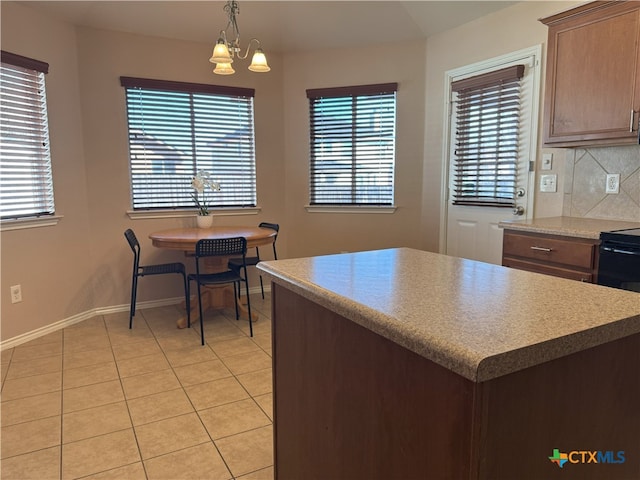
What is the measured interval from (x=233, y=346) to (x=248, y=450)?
1278 mm

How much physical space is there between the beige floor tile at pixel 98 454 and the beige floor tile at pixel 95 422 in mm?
50

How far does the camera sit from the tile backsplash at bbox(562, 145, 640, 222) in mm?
2768

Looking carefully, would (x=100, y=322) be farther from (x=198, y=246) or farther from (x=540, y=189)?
→ (x=540, y=189)

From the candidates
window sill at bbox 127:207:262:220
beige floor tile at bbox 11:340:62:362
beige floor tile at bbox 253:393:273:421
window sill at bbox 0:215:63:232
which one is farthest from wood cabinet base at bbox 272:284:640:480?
window sill at bbox 127:207:262:220

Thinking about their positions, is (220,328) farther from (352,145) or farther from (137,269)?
(352,145)

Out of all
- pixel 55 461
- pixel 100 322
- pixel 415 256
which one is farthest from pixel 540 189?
pixel 100 322

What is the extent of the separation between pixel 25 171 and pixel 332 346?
318 centimetres

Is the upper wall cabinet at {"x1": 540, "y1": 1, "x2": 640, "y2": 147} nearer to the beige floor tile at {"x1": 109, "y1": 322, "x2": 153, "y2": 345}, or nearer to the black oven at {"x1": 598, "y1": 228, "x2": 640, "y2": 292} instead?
the black oven at {"x1": 598, "y1": 228, "x2": 640, "y2": 292}

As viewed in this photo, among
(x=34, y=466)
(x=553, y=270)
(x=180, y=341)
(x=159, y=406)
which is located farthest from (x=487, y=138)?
(x=34, y=466)

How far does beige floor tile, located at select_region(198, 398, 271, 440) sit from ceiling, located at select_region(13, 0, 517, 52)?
3.19m

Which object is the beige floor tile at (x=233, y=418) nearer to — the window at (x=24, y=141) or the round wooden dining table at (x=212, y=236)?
the round wooden dining table at (x=212, y=236)

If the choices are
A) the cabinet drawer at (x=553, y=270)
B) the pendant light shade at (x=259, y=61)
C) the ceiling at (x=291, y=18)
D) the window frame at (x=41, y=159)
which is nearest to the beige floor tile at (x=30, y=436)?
the window frame at (x=41, y=159)

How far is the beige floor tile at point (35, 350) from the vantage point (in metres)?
3.06

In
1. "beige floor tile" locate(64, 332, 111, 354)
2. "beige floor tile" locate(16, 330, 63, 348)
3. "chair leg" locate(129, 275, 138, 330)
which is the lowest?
"beige floor tile" locate(64, 332, 111, 354)
